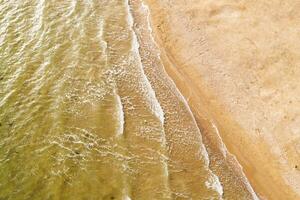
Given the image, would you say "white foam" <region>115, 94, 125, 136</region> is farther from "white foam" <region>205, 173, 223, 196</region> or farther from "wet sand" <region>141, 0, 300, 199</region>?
"white foam" <region>205, 173, 223, 196</region>

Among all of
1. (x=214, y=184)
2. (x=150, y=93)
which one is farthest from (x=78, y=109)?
(x=214, y=184)

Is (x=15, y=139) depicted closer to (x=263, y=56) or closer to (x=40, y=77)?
(x=40, y=77)

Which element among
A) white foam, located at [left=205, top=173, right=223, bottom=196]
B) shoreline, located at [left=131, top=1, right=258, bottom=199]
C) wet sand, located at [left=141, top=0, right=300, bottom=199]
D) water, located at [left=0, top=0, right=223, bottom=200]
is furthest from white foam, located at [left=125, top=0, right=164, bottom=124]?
white foam, located at [left=205, top=173, right=223, bottom=196]

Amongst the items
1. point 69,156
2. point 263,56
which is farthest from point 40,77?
point 263,56

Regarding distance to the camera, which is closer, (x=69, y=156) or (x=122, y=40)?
(x=69, y=156)

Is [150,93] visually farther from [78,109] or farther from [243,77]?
[243,77]

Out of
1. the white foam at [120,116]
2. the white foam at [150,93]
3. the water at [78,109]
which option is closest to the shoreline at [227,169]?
the water at [78,109]
